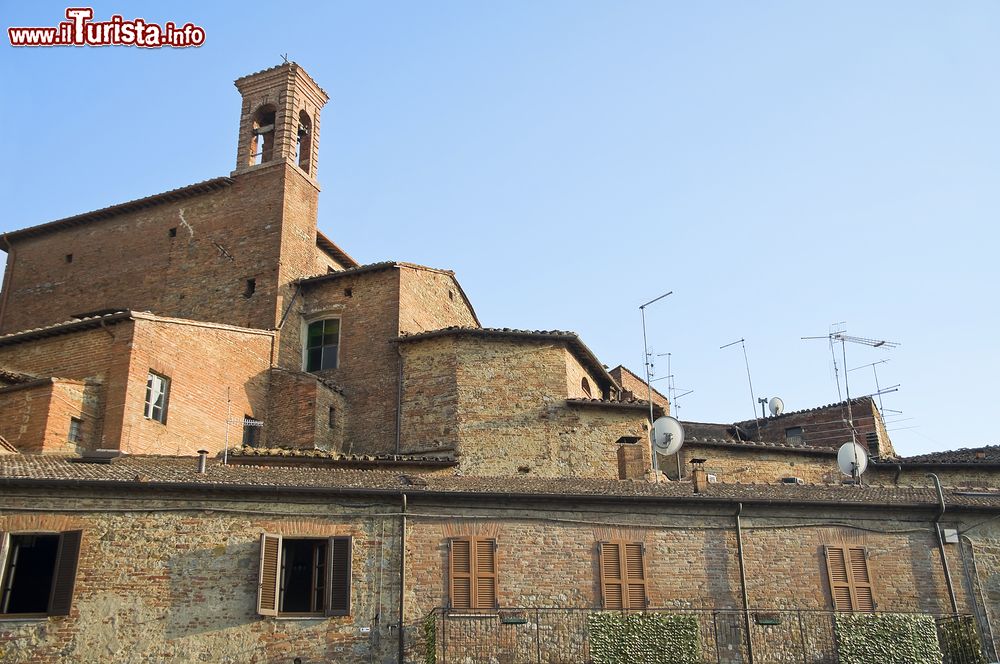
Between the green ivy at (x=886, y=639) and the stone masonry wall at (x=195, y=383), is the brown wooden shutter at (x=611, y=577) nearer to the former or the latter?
the green ivy at (x=886, y=639)

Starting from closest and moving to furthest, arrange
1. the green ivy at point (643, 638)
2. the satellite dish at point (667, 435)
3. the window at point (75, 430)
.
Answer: the green ivy at point (643, 638)
the satellite dish at point (667, 435)
the window at point (75, 430)

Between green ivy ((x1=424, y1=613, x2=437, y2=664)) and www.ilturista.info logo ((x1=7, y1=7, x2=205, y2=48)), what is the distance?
1291 cm

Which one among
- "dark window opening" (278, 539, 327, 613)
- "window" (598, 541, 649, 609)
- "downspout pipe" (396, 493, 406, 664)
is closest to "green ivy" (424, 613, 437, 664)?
"downspout pipe" (396, 493, 406, 664)

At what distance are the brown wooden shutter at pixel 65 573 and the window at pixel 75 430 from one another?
6.23m

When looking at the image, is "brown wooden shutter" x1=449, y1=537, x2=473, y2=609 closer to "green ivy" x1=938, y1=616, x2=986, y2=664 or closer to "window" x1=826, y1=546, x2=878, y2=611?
"window" x1=826, y1=546, x2=878, y2=611

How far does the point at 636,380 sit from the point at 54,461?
90.3 feet

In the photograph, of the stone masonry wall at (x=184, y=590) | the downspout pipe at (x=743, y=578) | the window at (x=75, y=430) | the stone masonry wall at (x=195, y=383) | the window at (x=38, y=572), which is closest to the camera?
the stone masonry wall at (x=184, y=590)

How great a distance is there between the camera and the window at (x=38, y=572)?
14.6 m

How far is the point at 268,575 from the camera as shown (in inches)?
593

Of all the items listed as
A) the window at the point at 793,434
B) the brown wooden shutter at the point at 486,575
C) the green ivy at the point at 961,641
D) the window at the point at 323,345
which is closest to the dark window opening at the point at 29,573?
the brown wooden shutter at the point at 486,575

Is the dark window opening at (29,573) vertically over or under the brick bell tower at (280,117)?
under

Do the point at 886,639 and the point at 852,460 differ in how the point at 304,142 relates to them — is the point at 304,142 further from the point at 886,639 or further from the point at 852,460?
the point at 886,639

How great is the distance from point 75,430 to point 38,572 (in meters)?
6.23

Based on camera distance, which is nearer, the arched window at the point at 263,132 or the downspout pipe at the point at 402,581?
the downspout pipe at the point at 402,581
